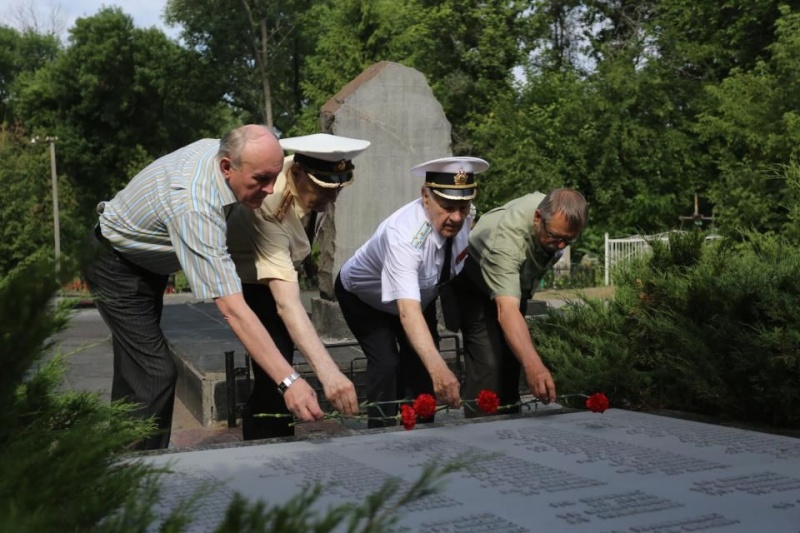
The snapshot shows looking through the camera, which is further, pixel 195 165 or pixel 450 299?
pixel 450 299

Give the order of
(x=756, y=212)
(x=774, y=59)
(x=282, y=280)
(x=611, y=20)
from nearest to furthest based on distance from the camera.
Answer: (x=282, y=280), (x=756, y=212), (x=774, y=59), (x=611, y=20)

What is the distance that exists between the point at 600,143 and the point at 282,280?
74.4 feet

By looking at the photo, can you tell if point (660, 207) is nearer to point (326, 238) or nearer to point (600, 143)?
point (600, 143)

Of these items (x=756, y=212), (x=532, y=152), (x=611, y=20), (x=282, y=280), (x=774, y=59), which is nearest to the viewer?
(x=282, y=280)

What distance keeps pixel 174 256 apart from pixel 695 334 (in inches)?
94.5

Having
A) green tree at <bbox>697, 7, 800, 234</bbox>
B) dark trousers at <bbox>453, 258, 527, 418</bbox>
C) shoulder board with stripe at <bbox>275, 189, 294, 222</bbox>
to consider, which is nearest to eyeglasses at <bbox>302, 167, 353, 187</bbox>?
shoulder board with stripe at <bbox>275, 189, 294, 222</bbox>

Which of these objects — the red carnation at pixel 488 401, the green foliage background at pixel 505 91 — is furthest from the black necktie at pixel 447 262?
the green foliage background at pixel 505 91

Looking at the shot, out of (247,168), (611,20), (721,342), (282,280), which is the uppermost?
(611,20)

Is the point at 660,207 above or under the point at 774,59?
under

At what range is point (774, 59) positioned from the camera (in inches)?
838

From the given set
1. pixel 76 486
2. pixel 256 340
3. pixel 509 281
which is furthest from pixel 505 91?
pixel 76 486

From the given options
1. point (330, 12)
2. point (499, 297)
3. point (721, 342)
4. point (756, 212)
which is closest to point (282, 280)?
point (499, 297)

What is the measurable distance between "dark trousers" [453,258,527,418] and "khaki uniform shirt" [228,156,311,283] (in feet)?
3.50

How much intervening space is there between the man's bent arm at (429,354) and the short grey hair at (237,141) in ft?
3.15
